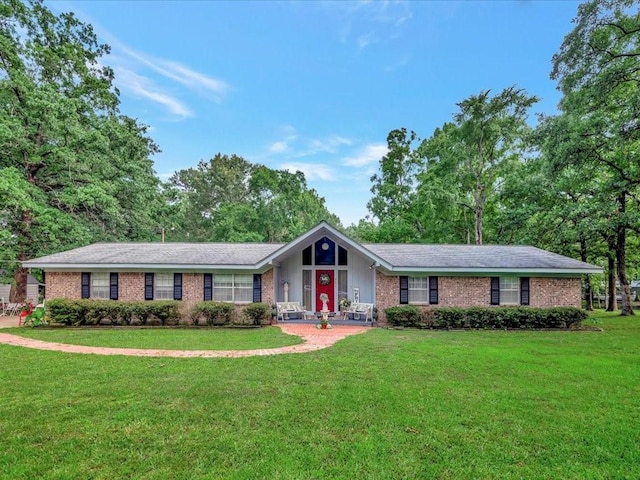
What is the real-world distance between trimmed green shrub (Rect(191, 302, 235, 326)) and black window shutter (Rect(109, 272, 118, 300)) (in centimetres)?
382

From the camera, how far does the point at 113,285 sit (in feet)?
50.2

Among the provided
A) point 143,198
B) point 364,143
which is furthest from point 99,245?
point 364,143

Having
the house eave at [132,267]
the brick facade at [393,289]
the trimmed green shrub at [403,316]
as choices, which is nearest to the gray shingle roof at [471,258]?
the brick facade at [393,289]

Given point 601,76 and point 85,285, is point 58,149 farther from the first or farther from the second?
point 601,76

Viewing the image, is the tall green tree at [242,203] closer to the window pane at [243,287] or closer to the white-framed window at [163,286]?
the white-framed window at [163,286]

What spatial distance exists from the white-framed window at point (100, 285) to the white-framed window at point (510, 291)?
56.9 ft

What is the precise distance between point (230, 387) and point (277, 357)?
247 centimetres

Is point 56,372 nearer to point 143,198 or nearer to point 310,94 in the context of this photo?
point 143,198

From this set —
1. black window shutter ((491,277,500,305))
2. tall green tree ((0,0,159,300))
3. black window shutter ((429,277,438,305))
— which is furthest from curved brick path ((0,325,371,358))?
tall green tree ((0,0,159,300))

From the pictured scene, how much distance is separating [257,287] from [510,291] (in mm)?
11077

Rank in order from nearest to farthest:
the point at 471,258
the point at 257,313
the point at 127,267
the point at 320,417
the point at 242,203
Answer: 1. the point at 320,417
2. the point at 257,313
3. the point at 127,267
4. the point at 471,258
5. the point at 242,203

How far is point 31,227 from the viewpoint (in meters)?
18.8

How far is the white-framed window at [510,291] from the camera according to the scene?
49.3 ft

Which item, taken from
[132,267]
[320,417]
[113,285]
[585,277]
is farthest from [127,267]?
[585,277]
